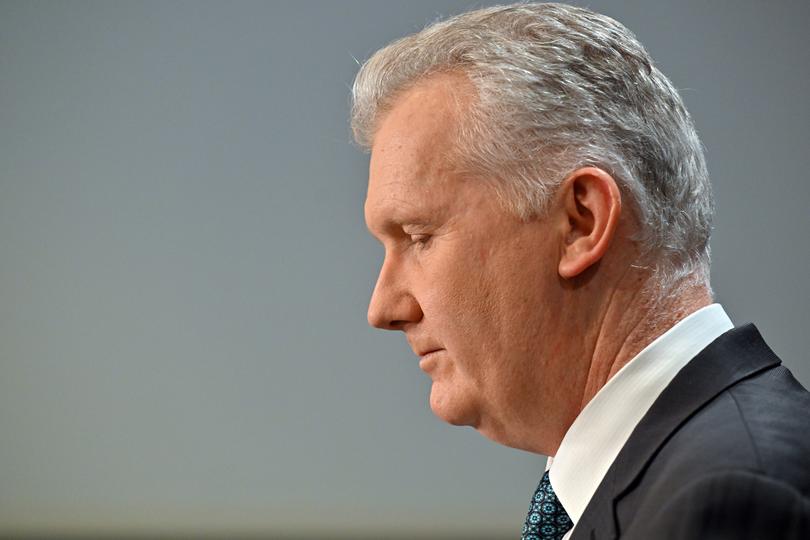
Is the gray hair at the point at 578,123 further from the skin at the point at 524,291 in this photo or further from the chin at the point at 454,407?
the chin at the point at 454,407

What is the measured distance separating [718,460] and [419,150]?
0.51 m

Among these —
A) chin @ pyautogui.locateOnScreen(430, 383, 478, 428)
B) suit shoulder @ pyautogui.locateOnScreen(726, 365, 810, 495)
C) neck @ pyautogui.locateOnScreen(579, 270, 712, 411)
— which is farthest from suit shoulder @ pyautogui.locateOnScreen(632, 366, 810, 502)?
chin @ pyautogui.locateOnScreen(430, 383, 478, 428)

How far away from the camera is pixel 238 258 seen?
301 cm

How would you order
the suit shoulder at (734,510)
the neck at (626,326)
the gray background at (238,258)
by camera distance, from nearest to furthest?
the suit shoulder at (734,510)
the neck at (626,326)
the gray background at (238,258)

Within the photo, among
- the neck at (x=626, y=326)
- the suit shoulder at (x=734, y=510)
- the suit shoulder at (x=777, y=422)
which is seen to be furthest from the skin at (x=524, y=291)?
the suit shoulder at (x=734, y=510)

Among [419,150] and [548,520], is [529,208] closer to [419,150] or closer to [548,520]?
[419,150]

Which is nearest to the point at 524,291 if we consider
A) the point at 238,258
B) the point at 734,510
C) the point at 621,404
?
the point at 621,404

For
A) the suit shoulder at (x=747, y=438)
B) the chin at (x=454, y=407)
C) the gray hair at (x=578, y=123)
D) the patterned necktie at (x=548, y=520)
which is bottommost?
the patterned necktie at (x=548, y=520)

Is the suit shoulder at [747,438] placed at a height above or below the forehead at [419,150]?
below

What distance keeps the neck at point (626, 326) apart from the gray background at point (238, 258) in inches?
71.0

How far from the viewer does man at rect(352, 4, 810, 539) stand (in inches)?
45.8

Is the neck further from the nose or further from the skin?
the nose

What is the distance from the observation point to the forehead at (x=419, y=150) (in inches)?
48.7

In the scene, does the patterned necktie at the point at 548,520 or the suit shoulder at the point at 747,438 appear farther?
the patterned necktie at the point at 548,520
